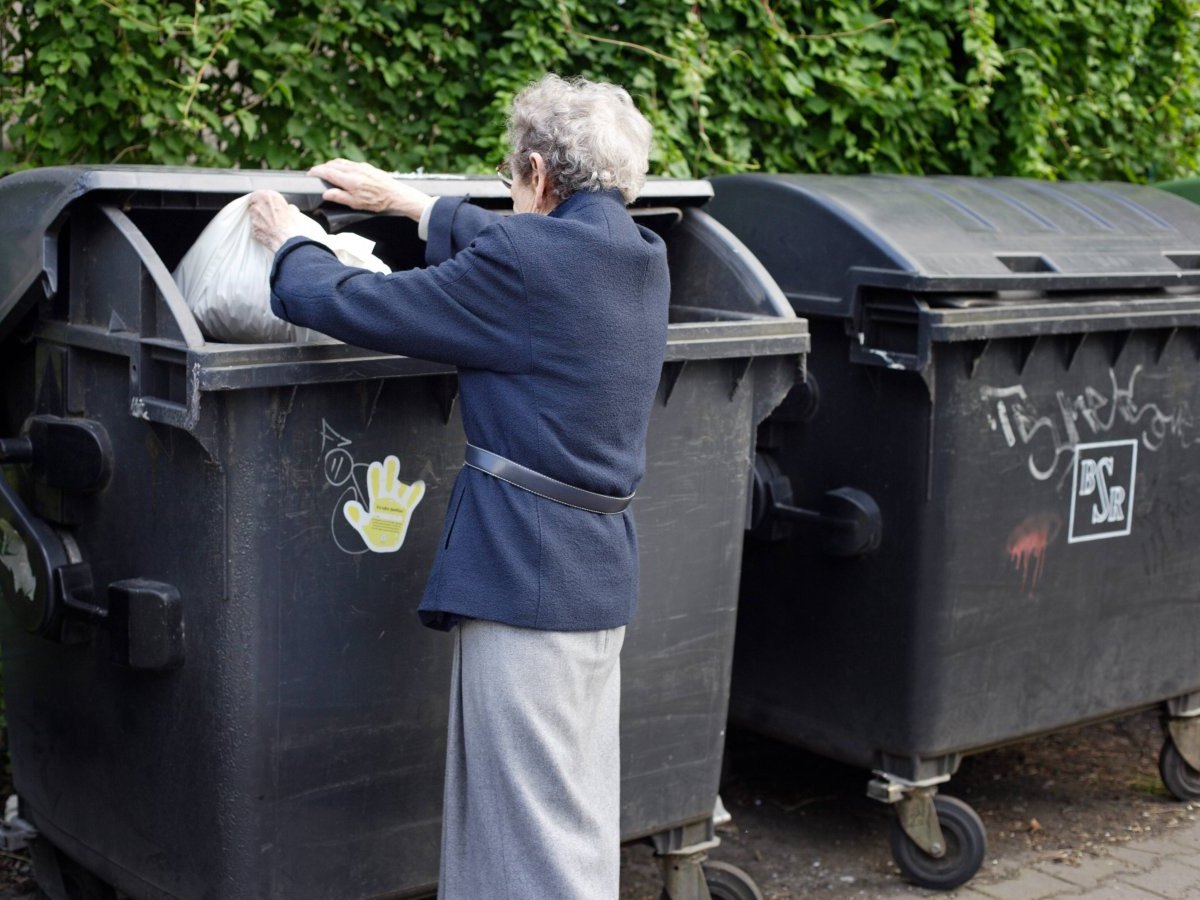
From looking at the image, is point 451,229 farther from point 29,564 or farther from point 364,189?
point 29,564

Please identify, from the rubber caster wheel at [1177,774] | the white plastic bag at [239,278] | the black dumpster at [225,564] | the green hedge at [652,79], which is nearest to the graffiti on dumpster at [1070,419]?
the black dumpster at [225,564]

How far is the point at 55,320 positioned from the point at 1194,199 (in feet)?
12.5

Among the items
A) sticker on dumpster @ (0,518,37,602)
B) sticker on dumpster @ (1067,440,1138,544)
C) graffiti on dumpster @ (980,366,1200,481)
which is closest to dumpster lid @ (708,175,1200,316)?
graffiti on dumpster @ (980,366,1200,481)

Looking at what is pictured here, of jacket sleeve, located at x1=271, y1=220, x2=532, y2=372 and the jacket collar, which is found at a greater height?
the jacket collar

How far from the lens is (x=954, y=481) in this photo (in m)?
3.70

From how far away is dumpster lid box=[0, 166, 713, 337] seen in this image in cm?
278

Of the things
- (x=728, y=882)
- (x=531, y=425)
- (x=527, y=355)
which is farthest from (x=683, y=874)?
(x=527, y=355)

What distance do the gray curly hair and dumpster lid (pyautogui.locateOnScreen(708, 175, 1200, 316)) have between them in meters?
1.15

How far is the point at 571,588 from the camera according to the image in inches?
104

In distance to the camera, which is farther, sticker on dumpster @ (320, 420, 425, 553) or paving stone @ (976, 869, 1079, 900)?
paving stone @ (976, 869, 1079, 900)

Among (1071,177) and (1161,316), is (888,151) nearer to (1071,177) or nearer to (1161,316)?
(1071,177)

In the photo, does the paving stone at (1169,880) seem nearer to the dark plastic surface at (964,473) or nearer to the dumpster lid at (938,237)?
the dark plastic surface at (964,473)

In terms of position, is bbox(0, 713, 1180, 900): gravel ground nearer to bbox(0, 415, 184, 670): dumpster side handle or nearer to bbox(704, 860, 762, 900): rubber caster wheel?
bbox(704, 860, 762, 900): rubber caster wheel

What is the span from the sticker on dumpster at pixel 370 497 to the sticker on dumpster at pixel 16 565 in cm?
65
